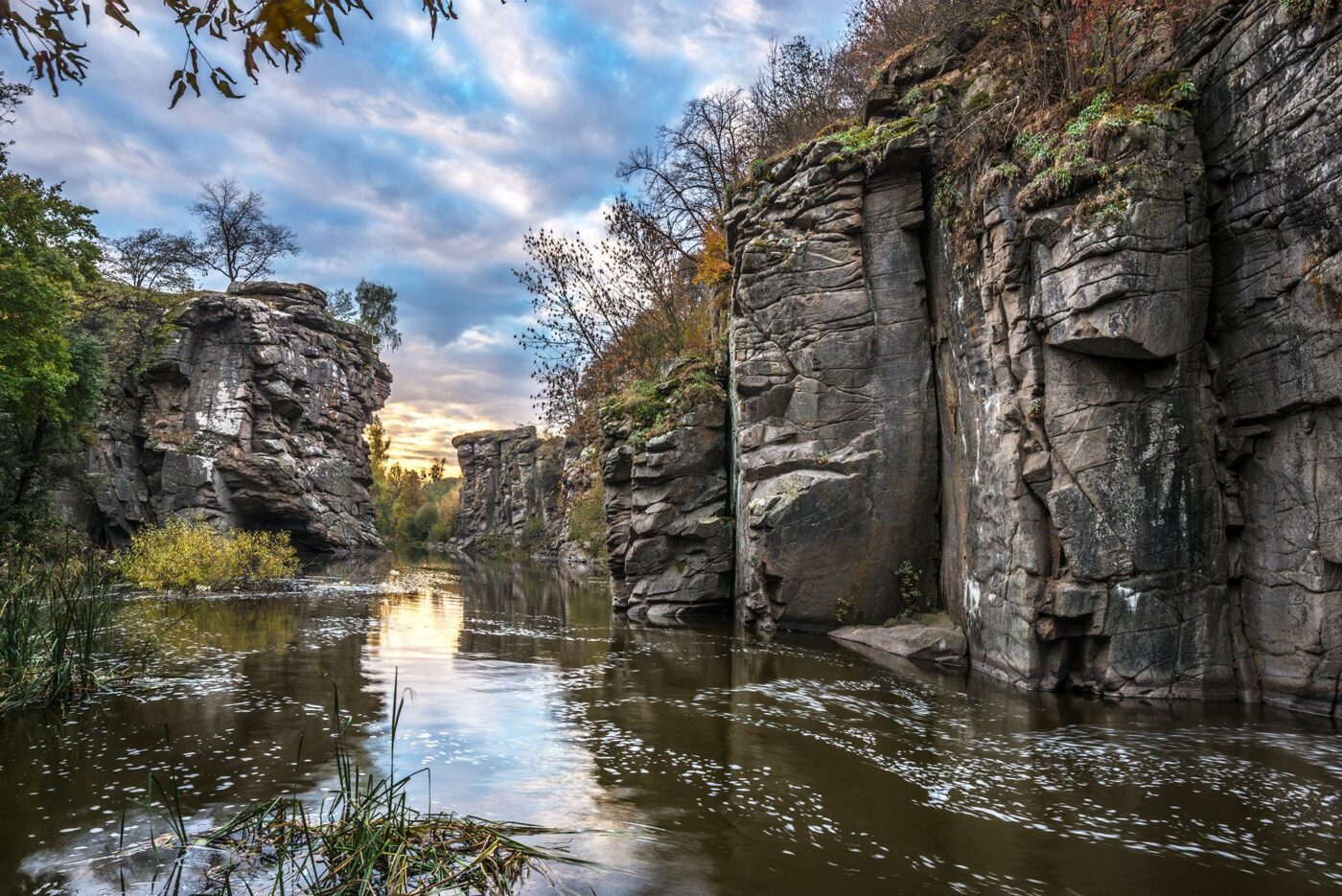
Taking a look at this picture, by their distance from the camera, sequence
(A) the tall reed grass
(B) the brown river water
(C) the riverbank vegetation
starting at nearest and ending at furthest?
1. (B) the brown river water
2. (A) the tall reed grass
3. (C) the riverbank vegetation

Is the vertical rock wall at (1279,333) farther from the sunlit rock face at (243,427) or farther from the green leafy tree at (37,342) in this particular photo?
the sunlit rock face at (243,427)

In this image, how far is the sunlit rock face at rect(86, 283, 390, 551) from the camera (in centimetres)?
3591

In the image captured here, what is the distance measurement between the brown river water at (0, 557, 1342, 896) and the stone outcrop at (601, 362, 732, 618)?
20.9 feet

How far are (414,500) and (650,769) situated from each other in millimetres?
86170

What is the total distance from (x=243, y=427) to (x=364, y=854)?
1578 inches

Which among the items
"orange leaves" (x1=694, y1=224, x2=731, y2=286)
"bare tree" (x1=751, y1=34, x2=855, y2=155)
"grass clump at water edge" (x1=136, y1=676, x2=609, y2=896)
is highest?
"bare tree" (x1=751, y1=34, x2=855, y2=155)

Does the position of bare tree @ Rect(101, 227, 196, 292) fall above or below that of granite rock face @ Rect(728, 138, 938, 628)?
above

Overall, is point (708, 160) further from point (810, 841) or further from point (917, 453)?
point (810, 841)

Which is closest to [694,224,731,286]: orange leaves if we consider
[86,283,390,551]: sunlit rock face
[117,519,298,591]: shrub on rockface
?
[117,519,298,591]: shrub on rockface

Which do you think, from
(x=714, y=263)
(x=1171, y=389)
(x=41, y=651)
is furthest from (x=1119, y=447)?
(x=714, y=263)

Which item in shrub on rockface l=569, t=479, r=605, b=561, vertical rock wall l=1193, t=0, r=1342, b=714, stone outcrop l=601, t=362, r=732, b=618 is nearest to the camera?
vertical rock wall l=1193, t=0, r=1342, b=714

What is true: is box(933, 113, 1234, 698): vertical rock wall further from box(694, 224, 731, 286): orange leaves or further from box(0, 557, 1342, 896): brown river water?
box(694, 224, 731, 286): orange leaves

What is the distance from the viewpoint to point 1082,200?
10.7 meters

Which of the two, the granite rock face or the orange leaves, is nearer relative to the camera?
the granite rock face
